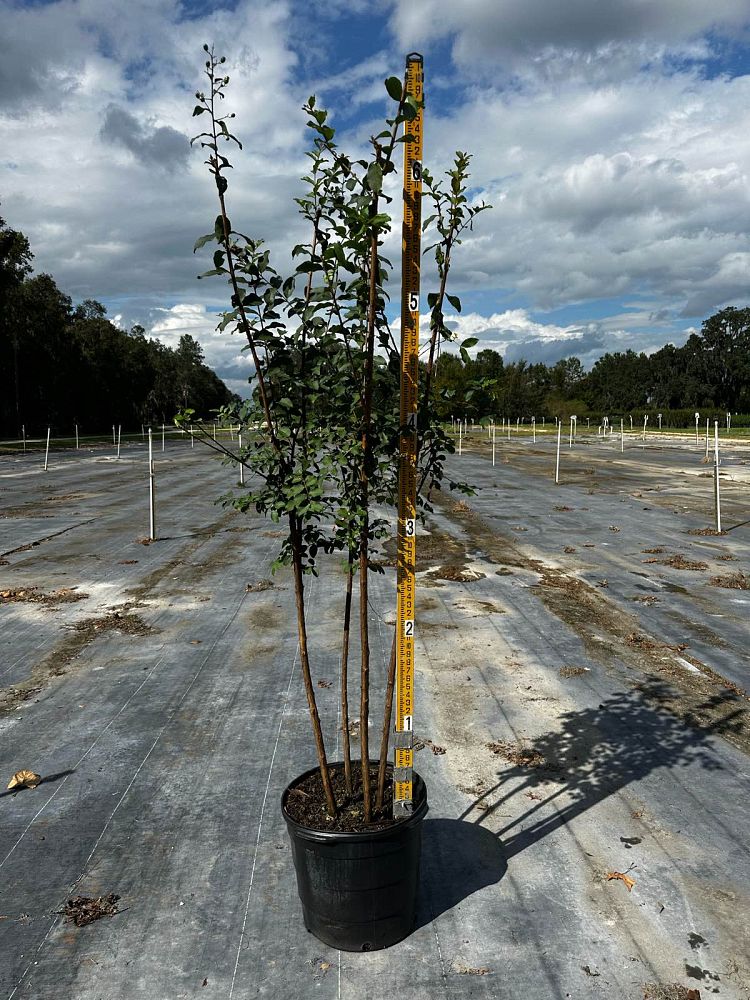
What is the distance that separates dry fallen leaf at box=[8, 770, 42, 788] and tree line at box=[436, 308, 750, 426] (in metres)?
95.9

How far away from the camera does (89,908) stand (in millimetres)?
4629

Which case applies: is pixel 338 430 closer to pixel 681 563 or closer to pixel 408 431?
pixel 408 431

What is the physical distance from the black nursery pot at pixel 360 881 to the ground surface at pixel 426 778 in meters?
0.13

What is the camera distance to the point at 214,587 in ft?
42.4

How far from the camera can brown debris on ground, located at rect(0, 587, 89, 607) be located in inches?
470

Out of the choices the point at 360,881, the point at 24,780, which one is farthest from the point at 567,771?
the point at 24,780

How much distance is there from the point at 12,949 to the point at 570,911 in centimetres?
318

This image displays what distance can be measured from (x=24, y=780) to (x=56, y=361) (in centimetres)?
7378

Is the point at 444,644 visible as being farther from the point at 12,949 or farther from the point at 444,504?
the point at 444,504

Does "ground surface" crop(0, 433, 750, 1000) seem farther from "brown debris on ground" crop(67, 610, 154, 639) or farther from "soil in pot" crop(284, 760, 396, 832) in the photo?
"soil in pot" crop(284, 760, 396, 832)

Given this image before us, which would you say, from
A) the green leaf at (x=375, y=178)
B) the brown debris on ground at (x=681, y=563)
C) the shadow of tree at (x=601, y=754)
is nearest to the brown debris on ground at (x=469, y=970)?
the shadow of tree at (x=601, y=754)

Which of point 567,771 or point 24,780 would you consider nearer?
point 24,780

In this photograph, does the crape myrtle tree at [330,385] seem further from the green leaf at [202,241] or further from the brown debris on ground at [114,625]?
the brown debris on ground at [114,625]

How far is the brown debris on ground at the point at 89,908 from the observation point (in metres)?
4.54
